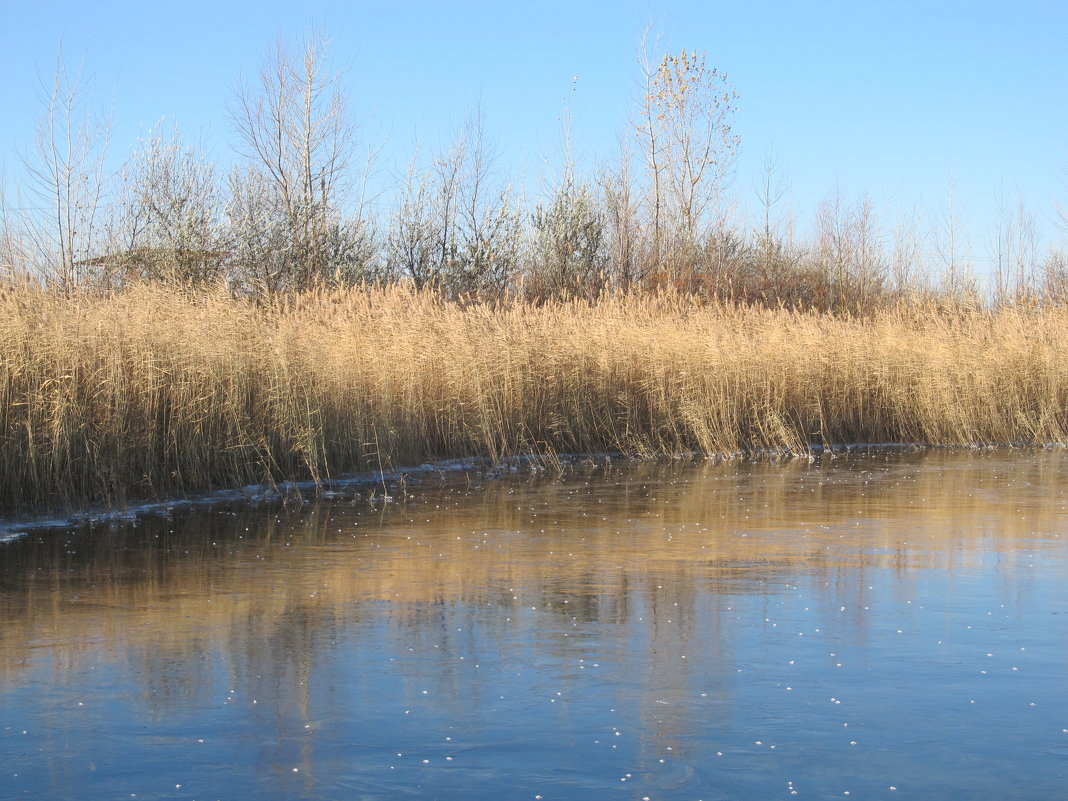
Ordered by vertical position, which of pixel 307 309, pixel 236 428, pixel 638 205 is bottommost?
pixel 236 428

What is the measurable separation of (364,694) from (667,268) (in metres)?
23.9

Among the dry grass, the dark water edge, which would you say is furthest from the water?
the dry grass

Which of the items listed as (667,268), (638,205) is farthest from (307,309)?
(638,205)

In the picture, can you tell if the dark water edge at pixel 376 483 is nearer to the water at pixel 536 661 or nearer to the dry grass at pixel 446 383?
the dry grass at pixel 446 383

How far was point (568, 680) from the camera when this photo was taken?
4.09 meters

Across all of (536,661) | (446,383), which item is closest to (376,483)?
(446,383)

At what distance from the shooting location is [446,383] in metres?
11.8

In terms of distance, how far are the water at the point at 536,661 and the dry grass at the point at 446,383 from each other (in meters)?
1.14

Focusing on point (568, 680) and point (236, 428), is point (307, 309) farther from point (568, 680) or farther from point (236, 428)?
point (568, 680)

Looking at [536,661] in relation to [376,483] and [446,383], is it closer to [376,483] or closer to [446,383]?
[376,483]

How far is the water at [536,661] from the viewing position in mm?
3232

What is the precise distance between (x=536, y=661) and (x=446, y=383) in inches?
301

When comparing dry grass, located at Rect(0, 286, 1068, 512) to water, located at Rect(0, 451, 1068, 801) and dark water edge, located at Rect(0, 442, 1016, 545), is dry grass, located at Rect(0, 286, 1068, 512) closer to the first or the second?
dark water edge, located at Rect(0, 442, 1016, 545)

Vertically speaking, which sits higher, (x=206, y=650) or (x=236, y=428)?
(x=236, y=428)
